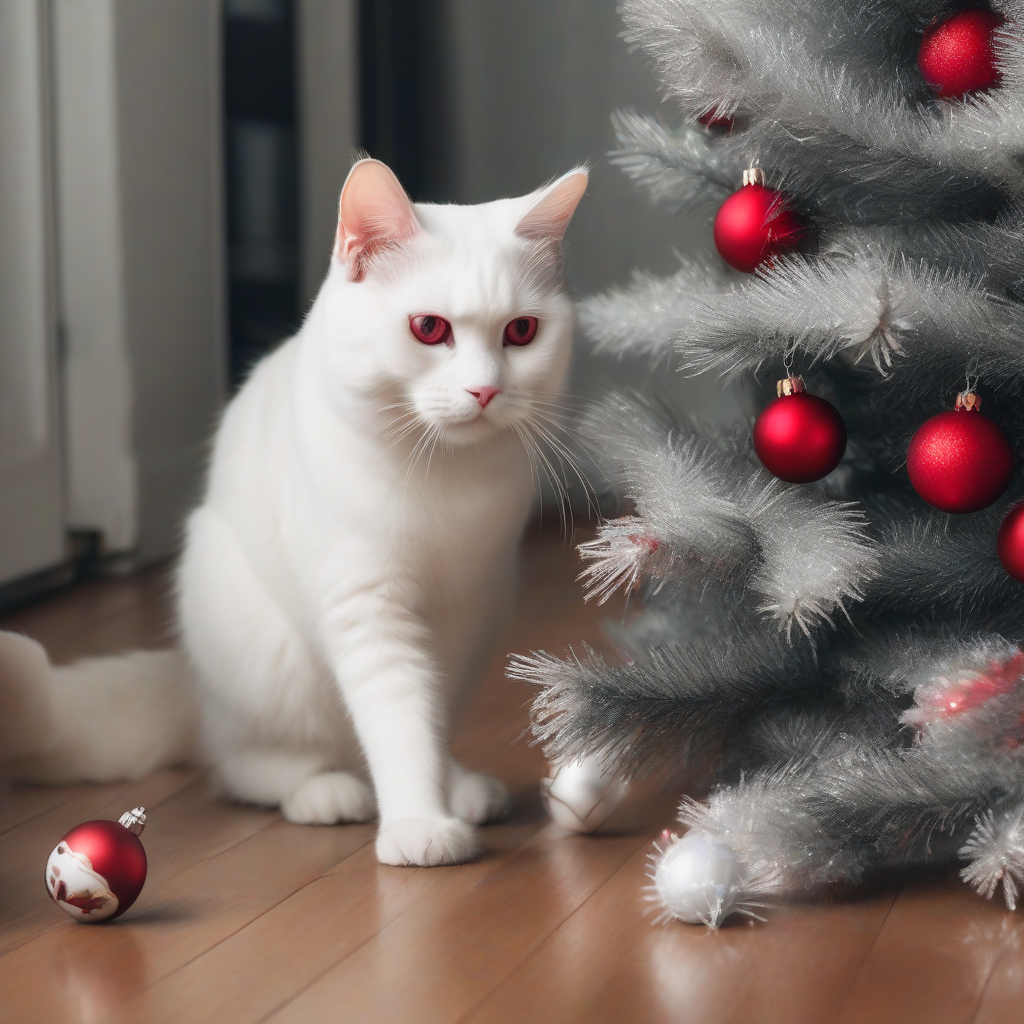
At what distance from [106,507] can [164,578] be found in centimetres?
17

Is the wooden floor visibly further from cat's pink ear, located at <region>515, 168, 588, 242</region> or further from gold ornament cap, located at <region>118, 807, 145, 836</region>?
cat's pink ear, located at <region>515, 168, 588, 242</region>

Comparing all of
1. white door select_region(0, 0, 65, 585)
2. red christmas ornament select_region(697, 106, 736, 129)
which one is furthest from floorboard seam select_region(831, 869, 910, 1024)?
white door select_region(0, 0, 65, 585)

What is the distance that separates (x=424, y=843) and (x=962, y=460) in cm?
55

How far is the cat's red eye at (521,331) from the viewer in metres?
1.10

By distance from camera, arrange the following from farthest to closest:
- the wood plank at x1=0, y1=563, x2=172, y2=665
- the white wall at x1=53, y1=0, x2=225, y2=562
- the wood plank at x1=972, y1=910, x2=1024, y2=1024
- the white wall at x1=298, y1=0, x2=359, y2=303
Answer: the white wall at x1=298, y1=0, x2=359, y2=303 < the white wall at x1=53, y1=0, x2=225, y2=562 < the wood plank at x1=0, y1=563, x2=172, y2=665 < the wood plank at x1=972, y1=910, x2=1024, y2=1024

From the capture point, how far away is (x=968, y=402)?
36.8 inches

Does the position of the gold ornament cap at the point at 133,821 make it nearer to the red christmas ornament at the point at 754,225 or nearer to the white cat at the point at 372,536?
the white cat at the point at 372,536

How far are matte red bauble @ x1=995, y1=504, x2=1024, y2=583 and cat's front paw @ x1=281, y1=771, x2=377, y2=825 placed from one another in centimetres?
66

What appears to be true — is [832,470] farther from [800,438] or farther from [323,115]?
[323,115]

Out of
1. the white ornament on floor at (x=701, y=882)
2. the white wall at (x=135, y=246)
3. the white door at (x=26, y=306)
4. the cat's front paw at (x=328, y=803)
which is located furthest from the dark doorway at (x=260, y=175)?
the white ornament on floor at (x=701, y=882)

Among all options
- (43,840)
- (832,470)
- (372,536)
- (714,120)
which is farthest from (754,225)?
(43,840)

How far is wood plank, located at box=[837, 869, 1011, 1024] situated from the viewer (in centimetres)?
85

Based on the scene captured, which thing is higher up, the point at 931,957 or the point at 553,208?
the point at 553,208

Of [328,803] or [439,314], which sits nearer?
[439,314]
